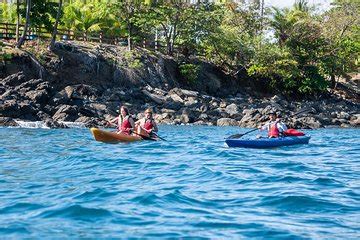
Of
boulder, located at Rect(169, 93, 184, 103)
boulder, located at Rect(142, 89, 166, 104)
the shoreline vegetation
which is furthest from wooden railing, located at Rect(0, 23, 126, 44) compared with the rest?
boulder, located at Rect(169, 93, 184, 103)

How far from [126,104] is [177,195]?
2457 cm

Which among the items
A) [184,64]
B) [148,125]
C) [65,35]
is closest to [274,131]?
[148,125]

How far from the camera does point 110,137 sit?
57.1 feet

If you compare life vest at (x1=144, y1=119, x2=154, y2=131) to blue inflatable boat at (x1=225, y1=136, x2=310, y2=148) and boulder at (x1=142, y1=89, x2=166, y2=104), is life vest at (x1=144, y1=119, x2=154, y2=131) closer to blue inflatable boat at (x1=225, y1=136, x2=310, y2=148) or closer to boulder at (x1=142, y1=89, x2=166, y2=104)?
blue inflatable boat at (x1=225, y1=136, x2=310, y2=148)

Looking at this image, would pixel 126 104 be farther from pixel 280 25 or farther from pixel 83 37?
pixel 280 25

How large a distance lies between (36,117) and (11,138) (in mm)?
Answer: 8754

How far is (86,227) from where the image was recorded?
20.7 feet

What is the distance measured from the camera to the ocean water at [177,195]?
20.6 ft

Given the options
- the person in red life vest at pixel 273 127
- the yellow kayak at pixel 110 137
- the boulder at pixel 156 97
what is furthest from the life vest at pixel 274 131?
the boulder at pixel 156 97

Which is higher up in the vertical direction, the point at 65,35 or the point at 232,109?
A: the point at 65,35

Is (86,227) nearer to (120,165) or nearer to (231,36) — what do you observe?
(120,165)

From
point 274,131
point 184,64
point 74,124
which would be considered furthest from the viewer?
point 184,64

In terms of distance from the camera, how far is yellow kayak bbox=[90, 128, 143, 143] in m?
17.2

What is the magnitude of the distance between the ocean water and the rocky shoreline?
1322 cm
